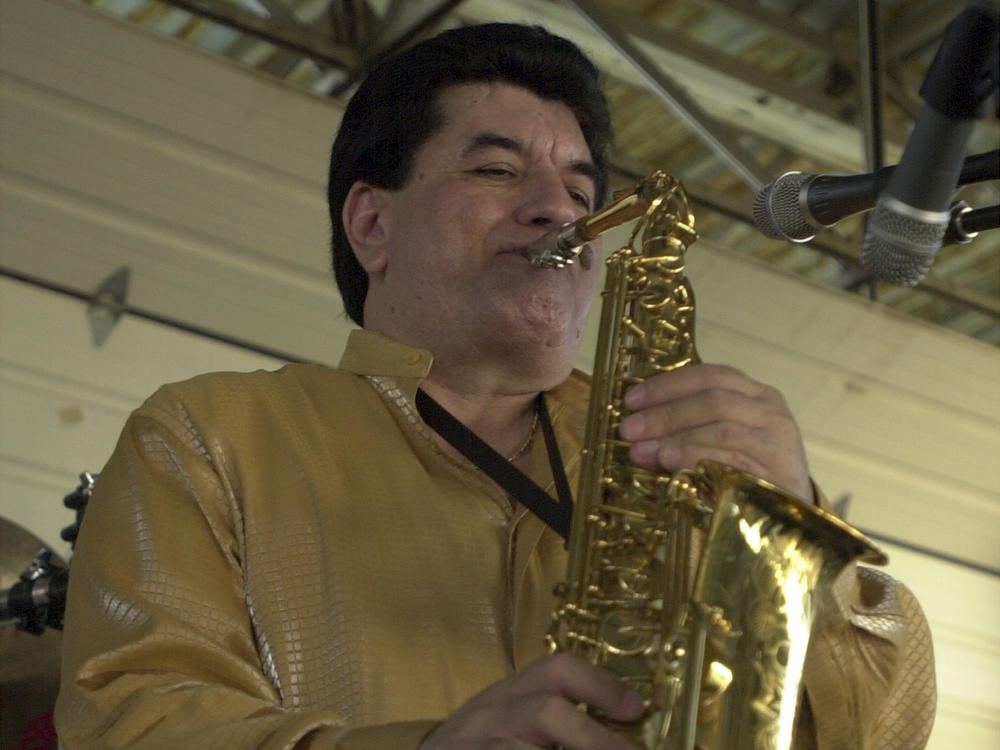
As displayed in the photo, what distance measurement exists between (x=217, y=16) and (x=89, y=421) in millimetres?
1454

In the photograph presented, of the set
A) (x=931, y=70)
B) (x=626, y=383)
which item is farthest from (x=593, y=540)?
(x=931, y=70)

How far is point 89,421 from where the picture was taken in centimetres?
414

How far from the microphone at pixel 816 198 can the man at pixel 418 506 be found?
24 centimetres

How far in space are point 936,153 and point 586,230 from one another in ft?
2.76

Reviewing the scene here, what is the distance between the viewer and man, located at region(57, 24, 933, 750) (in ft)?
4.81

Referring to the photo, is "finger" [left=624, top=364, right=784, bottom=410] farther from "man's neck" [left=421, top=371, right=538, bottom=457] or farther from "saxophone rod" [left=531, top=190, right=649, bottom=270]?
"man's neck" [left=421, top=371, right=538, bottom=457]

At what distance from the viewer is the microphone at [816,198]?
115cm

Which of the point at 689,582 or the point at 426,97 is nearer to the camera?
the point at 689,582

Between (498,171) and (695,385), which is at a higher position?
(498,171)

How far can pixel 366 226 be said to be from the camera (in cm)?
238

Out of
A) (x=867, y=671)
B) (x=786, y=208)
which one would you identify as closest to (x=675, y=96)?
(x=867, y=671)

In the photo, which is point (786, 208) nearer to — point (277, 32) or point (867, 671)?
point (867, 671)

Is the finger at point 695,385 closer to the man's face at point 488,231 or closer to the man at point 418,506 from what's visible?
the man at point 418,506

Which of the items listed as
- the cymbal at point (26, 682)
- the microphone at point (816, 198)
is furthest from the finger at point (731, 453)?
the cymbal at point (26, 682)
